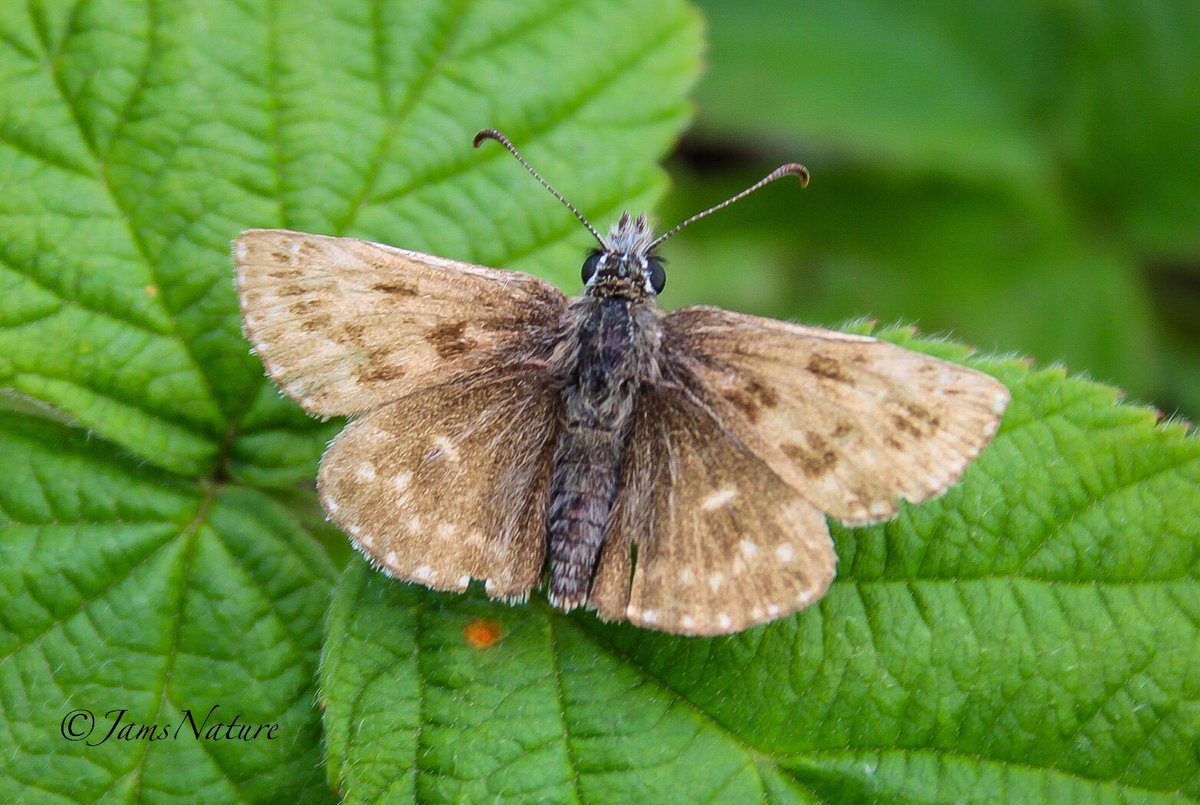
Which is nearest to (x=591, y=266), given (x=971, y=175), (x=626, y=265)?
(x=626, y=265)

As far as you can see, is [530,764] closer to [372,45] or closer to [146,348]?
[146,348]

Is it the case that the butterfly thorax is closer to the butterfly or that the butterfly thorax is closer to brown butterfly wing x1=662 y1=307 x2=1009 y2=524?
the butterfly

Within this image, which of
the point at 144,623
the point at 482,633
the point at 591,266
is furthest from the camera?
the point at 591,266

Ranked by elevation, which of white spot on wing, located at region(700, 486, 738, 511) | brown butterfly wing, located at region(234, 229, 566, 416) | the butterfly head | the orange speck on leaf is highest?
the butterfly head

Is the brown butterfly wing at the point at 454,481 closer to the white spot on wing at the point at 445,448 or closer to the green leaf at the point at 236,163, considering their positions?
the white spot on wing at the point at 445,448

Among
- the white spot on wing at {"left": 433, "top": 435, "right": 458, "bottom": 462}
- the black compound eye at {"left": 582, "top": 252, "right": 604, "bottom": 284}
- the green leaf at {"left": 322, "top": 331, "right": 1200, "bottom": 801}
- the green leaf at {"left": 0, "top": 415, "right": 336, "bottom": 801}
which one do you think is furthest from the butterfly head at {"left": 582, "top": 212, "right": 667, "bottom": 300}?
the green leaf at {"left": 0, "top": 415, "right": 336, "bottom": 801}

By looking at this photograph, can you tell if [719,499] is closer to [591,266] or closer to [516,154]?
[591,266]
